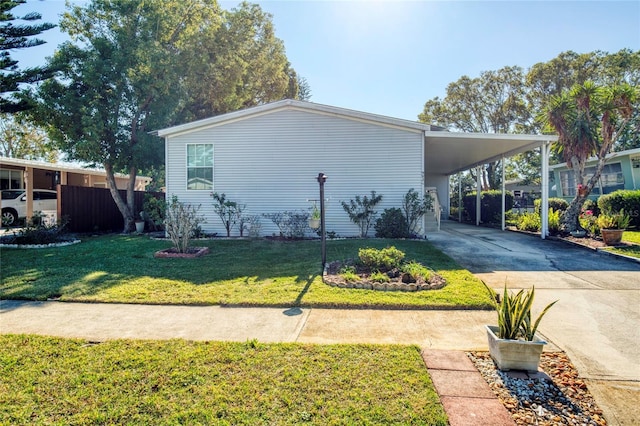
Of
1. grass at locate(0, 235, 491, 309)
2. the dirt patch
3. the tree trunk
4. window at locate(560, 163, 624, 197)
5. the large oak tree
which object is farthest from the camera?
window at locate(560, 163, 624, 197)

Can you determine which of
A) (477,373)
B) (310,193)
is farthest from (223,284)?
(310,193)

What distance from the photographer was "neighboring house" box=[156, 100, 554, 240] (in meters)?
10.1

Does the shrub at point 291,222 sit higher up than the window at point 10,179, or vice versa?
the window at point 10,179

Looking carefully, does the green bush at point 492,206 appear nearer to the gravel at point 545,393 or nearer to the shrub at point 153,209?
the gravel at point 545,393

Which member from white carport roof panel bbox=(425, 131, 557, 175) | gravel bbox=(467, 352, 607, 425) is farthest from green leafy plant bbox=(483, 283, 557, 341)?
white carport roof panel bbox=(425, 131, 557, 175)

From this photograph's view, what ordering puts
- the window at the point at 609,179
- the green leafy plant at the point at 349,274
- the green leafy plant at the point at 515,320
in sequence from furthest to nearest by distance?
1. the window at the point at 609,179
2. the green leafy plant at the point at 349,274
3. the green leafy plant at the point at 515,320

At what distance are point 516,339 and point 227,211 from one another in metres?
9.04

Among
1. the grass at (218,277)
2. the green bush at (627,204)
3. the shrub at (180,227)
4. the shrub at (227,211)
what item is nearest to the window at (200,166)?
the shrub at (227,211)

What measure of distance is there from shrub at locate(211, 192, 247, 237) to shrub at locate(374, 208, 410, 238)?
435 cm

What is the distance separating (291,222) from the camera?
10.2m

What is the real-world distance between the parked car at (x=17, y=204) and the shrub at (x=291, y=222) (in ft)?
41.0

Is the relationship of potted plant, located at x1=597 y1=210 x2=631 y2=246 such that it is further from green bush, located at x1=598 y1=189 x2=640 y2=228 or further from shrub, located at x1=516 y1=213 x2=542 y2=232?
green bush, located at x1=598 y1=189 x2=640 y2=228

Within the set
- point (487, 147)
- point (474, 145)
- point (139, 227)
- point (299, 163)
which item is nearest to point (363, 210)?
point (299, 163)

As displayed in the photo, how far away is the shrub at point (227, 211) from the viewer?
10516 millimetres
